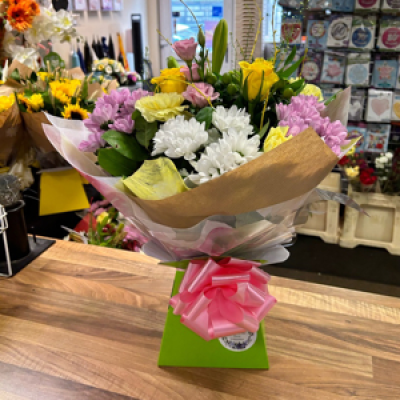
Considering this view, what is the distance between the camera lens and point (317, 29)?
8.10ft

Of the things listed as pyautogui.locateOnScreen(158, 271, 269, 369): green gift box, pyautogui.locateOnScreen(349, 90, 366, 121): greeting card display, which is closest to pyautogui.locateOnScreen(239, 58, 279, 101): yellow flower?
pyautogui.locateOnScreen(158, 271, 269, 369): green gift box

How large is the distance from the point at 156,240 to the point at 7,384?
0.37 metres

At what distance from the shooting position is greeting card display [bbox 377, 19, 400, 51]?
233cm

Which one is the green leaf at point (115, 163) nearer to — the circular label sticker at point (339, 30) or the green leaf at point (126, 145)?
the green leaf at point (126, 145)

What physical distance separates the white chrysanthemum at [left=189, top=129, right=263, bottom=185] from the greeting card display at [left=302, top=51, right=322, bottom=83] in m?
2.18

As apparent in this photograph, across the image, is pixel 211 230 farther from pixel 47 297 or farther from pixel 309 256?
pixel 309 256

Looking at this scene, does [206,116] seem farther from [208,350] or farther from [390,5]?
[390,5]

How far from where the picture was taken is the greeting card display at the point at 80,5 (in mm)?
3055

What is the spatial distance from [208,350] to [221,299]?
0.15 meters

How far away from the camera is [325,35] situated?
2.47 m

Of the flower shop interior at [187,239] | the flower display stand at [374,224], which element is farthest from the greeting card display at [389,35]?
the flower shop interior at [187,239]

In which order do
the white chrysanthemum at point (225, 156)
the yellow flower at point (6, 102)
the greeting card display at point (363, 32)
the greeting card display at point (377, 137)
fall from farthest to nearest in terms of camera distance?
the greeting card display at point (377, 137) < the greeting card display at point (363, 32) < the yellow flower at point (6, 102) < the white chrysanthemum at point (225, 156)

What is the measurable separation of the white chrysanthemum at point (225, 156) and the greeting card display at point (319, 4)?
2.23 m

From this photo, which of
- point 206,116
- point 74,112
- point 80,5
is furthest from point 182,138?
point 80,5
